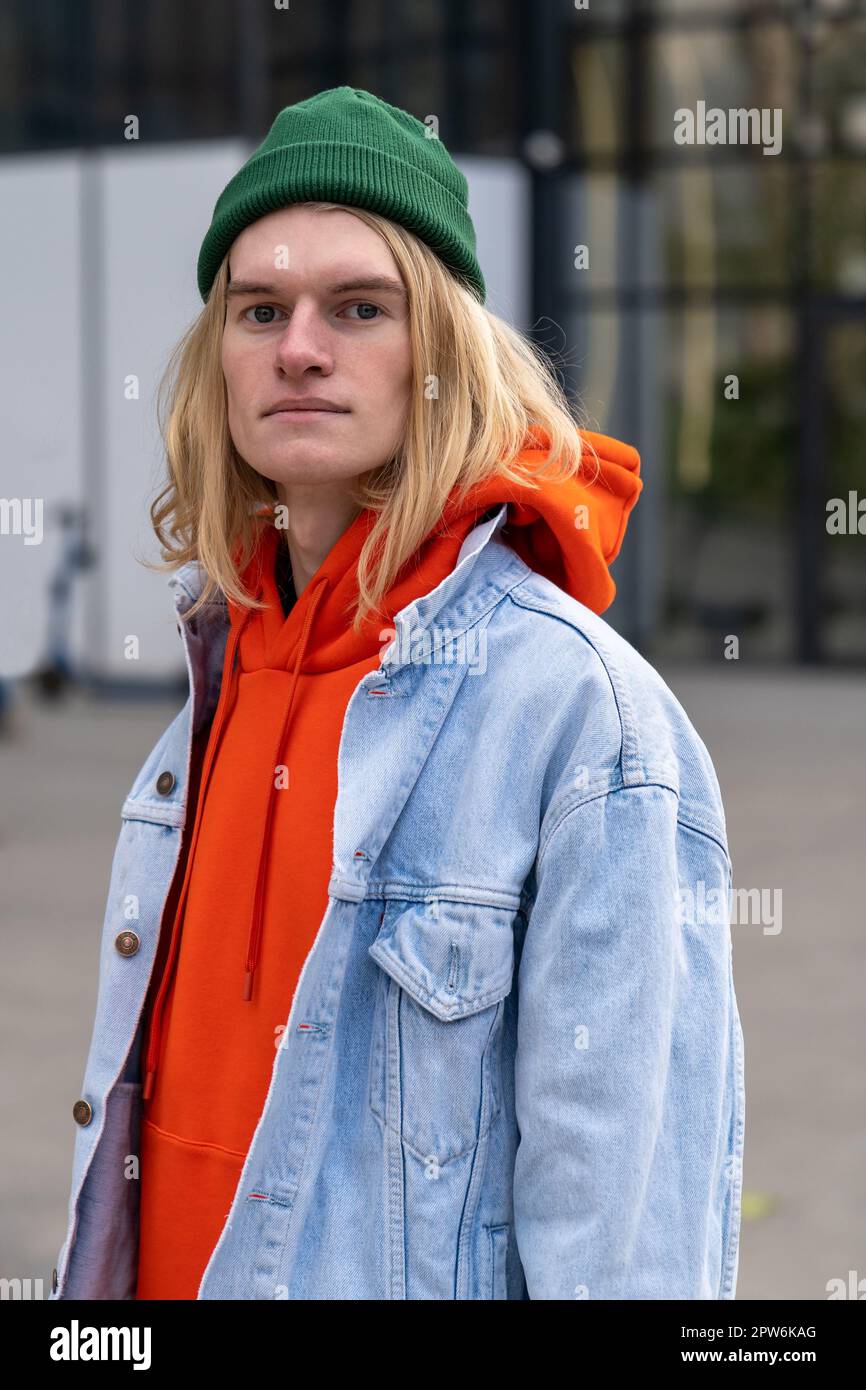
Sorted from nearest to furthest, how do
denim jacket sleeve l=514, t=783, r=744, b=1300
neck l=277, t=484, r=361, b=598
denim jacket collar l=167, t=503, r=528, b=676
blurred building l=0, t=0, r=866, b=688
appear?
denim jacket sleeve l=514, t=783, r=744, b=1300
denim jacket collar l=167, t=503, r=528, b=676
neck l=277, t=484, r=361, b=598
blurred building l=0, t=0, r=866, b=688

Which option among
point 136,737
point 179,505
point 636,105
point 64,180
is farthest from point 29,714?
point 179,505

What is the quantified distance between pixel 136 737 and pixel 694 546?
20.5 ft

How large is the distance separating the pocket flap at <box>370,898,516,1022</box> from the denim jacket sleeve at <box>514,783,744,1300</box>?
29mm

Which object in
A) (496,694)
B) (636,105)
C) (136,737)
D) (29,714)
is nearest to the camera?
(496,694)

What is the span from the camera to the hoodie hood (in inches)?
65.8

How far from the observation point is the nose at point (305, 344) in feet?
5.42

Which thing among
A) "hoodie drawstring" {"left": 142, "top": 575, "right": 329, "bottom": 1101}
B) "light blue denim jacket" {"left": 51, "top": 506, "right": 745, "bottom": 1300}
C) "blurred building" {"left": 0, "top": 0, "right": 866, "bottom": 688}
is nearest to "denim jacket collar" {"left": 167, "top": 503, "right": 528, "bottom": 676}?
"light blue denim jacket" {"left": 51, "top": 506, "right": 745, "bottom": 1300}

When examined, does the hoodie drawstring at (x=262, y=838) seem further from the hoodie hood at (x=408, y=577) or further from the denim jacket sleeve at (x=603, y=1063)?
the denim jacket sleeve at (x=603, y=1063)

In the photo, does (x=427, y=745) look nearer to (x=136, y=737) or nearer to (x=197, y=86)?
(x=136, y=737)

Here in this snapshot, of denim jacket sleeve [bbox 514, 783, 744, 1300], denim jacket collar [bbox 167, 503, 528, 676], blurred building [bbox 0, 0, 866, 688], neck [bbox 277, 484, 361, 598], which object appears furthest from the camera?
blurred building [bbox 0, 0, 866, 688]

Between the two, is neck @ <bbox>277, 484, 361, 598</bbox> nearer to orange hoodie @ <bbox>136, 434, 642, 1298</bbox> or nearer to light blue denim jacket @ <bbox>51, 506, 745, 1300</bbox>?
orange hoodie @ <bbox>136, 434, 642, 1298</bbox>

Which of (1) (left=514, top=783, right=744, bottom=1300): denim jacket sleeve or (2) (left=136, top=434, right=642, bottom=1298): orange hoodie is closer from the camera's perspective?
(1) (left=514, top=783, right=744, bottom=1300): denim jacket sleeve

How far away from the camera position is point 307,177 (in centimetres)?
165

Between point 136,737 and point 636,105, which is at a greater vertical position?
point 636,105
